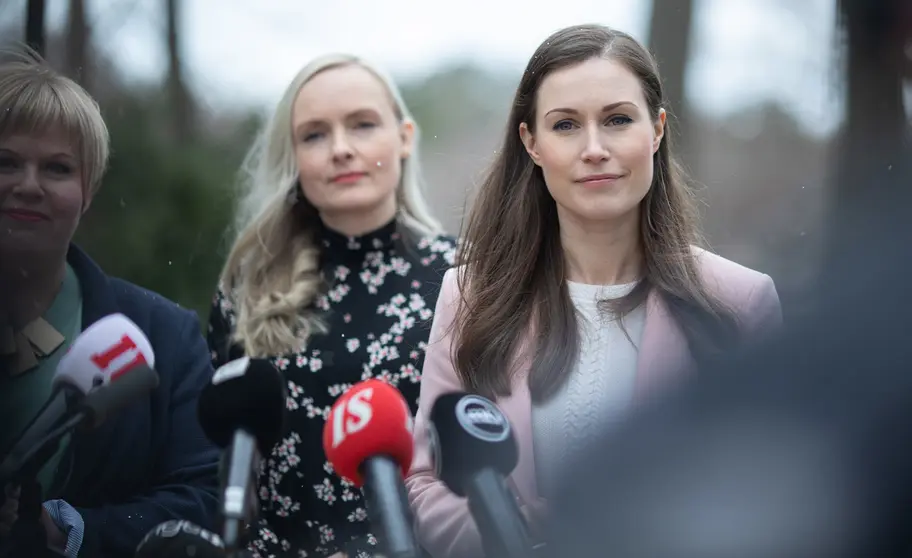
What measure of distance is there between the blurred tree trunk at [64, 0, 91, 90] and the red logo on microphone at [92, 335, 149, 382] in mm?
578

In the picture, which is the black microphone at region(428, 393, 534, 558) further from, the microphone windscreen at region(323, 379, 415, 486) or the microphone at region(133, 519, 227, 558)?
the microphone at region(133, 519, 227, 558)

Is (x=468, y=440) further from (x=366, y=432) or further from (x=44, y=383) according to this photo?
(x=44, y=383)

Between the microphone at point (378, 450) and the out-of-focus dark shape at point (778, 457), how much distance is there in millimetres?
326

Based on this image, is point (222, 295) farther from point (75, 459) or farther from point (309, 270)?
point (75, 459)

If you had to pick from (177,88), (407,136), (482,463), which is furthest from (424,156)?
(482,463)

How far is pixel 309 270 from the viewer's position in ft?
6.79

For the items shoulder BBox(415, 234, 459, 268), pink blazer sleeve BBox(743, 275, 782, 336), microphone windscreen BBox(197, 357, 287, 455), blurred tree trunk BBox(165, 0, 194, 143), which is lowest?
microphone windscreen BBox(197, 357, 287, 455)

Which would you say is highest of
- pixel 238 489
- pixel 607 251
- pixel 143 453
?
pixel 607 251

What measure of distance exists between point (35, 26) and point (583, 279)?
3.41ft

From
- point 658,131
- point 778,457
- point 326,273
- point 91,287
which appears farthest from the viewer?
point 326,273

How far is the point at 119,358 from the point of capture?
1.41 metres

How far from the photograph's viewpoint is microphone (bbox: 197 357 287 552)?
1.16 metres

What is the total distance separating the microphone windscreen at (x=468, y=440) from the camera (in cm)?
113

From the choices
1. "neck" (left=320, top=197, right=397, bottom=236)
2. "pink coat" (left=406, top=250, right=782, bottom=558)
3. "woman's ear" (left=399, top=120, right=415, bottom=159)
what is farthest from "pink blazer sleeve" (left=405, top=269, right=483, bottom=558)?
"woman's ear" (left=399, top=120, right=415, bottom=159)
